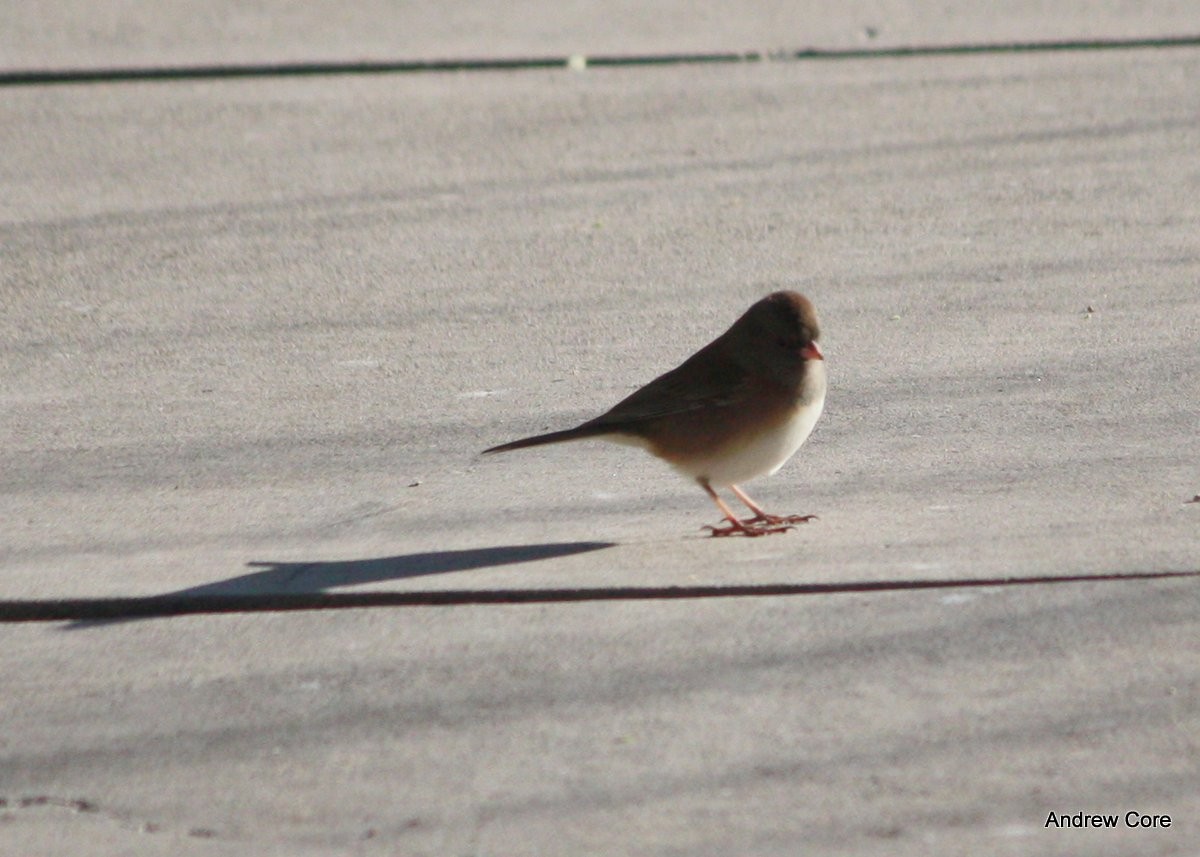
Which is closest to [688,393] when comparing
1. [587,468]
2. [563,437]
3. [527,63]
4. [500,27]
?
[563,437]

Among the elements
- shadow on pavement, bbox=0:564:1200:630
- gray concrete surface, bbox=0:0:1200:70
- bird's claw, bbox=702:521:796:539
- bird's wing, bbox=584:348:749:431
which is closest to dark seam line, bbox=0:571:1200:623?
shadow on pavement, bbox=0:564:1200:630

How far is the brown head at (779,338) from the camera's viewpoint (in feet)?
18.0

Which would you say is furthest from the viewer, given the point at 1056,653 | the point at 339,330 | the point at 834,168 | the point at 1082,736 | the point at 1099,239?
the point at 834,168

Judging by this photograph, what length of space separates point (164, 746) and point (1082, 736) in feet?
6.85

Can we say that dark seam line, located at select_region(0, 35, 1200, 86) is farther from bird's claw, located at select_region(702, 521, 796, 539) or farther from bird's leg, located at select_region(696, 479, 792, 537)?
bird's claw, located at select_region(702, 521, 796, 539)

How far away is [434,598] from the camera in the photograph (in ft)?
16.3

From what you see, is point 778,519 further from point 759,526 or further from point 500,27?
point 500,27

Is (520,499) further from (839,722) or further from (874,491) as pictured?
(839,722)

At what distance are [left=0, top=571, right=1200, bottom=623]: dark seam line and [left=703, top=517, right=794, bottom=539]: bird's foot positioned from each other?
1.83ft

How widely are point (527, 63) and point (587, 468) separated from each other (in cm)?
685

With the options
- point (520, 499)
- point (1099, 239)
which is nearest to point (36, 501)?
point (520, 499)

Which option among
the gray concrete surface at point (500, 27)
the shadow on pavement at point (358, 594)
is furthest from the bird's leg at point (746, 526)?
the gray concrete surface at point (500, 27)

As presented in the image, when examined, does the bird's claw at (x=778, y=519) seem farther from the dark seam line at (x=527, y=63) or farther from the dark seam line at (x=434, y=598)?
the dark seam line at (x=527, y=63)

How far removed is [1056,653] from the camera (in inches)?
173
